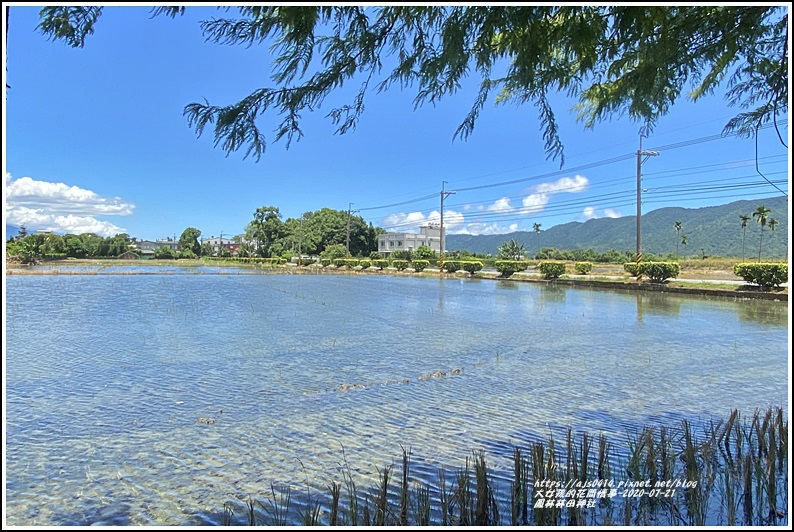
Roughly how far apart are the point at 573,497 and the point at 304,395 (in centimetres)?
273

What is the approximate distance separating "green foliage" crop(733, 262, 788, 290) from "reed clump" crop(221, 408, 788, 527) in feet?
48.2

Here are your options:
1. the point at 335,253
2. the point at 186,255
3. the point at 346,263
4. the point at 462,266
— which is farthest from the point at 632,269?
the point at 186,255

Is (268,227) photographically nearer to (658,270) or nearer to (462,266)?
(462,266)

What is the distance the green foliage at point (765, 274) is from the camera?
46.3 feet

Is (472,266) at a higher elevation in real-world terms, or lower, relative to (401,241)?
lower

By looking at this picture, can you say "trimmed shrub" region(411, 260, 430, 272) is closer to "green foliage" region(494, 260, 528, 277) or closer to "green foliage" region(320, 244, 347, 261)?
"green foliage" region(494, 260, 528, 277)

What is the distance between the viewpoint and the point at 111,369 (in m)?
5.21

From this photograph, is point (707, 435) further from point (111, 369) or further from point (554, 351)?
point (111, 369)

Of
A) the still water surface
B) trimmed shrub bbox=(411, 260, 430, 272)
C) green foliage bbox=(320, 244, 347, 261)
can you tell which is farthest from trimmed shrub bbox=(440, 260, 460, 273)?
the still water surface

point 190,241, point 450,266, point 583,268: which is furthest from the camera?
point 190,241

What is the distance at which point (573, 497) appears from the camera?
7.00 ft

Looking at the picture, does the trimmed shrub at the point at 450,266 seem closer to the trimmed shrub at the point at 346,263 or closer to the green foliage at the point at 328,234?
the trimmed shrub at the point at 346,263

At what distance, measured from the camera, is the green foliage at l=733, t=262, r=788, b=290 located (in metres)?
14.1

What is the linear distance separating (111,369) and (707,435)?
556 cm
